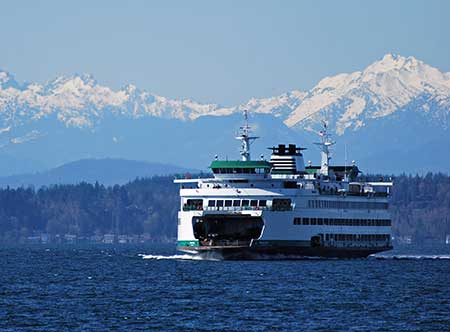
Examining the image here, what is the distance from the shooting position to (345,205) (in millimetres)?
145000

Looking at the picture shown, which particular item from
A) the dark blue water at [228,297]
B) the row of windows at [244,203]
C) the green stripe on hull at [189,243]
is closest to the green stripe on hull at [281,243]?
the dark blue water at [228,297]

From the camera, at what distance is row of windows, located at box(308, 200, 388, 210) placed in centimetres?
13964

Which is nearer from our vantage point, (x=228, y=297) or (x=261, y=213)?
(x=228, y=297)

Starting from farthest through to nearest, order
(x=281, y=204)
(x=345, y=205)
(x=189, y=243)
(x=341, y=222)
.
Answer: (x=345, y=205), (x=341, y=222), (x=189, y=243), (x=281, y=204)

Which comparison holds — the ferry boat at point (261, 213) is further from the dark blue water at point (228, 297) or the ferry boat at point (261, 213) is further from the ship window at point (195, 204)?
the dark blue water at point (228, 297)

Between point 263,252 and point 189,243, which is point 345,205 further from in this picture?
point 189,243

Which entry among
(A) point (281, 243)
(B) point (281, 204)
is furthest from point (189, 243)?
(B) point (281, 204)

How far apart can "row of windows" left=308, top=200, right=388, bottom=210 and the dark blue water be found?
4948 millimetres

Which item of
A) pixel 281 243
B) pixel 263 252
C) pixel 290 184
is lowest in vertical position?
pixel 263 252

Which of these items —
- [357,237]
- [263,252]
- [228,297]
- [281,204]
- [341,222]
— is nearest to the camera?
[228,297]

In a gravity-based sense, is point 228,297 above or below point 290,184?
below

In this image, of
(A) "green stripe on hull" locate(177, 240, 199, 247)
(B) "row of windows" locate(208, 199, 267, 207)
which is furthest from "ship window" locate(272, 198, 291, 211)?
(A) "green stripe on hull" locate(177, 240, 199, 247)

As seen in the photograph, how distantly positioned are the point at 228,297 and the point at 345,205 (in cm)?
4848

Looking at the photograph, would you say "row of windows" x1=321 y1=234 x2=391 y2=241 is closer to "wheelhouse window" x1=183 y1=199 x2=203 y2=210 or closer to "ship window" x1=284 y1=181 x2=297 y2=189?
"ship window" x1=284 y1=181 x2=297 y2=189
